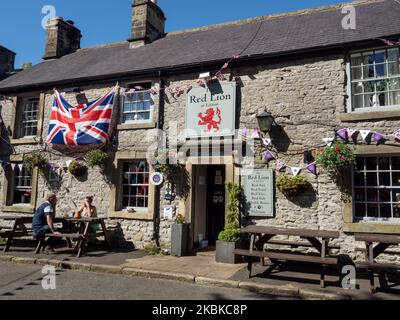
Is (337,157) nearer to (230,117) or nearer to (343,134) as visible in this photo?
(343,134)

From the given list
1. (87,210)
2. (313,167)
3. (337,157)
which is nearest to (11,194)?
(87,210)

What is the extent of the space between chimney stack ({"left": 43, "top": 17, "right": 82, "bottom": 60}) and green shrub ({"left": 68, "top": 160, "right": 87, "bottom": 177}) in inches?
253

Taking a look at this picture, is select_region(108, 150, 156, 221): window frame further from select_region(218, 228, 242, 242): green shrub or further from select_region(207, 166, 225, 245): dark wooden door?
select_region(218, 228, 242, 242): green shrub

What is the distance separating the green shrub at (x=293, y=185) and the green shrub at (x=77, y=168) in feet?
19.3

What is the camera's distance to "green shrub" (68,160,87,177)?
1052 centimetres

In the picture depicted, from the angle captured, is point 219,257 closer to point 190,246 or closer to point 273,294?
point 190,246

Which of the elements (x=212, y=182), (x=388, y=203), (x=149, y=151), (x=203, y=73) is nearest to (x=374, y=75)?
(x=388, y=203)

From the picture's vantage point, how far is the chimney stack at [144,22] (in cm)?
1273

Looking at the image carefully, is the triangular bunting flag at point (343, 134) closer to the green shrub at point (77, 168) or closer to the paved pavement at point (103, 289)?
the paved pavement at point (103, 289)

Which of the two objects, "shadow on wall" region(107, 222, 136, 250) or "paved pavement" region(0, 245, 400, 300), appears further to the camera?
"shadow on wall" region(107, 222, 136, 250)

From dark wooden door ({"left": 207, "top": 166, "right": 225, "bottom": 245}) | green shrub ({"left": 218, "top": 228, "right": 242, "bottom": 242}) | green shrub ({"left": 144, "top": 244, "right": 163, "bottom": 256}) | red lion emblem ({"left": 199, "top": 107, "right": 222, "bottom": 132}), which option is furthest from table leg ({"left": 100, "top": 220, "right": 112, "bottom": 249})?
red lion emblem ({"left": 199, "top": 107, "right": 222, "bottom": 132})

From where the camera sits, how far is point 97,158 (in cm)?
1015

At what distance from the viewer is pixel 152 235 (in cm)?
960

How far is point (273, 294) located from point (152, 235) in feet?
14.8
